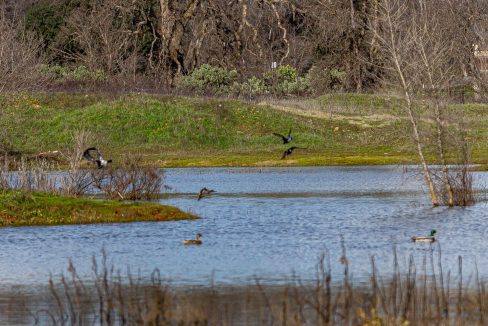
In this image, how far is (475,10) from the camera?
11181 cm

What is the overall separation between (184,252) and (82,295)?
273 inches

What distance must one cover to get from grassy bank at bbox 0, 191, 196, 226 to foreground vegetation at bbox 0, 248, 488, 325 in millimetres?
10047

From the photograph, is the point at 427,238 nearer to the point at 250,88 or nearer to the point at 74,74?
the point at 250,88

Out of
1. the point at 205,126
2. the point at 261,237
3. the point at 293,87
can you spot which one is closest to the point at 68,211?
the point at 261,237

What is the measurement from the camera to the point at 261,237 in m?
33.7

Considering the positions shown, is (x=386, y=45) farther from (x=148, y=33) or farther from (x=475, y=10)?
(x=475, y=10)

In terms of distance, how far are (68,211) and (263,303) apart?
16.2m

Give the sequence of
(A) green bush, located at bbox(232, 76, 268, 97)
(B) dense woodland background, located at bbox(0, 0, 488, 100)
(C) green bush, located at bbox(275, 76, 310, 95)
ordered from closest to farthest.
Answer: (A) green bush, located at bbox(232, 76, 268, 97) → (B) dense woodland background, located at bbox(0, 0, 488, 100) → (C) green bush, located at bbox(275, 76, 310, 95)

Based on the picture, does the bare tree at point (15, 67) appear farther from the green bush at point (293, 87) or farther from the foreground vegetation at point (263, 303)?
the foreground vegetation at point (263, 303)

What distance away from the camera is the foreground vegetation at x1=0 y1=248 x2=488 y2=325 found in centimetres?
1641

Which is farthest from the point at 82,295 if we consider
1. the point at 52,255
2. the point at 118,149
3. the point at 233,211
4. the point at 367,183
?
the point at 118,149

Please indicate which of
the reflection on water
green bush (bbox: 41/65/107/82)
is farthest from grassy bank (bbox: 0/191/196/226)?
green bush (bbox: 41/65/107/82)

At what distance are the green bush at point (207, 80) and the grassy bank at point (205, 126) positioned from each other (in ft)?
25.5

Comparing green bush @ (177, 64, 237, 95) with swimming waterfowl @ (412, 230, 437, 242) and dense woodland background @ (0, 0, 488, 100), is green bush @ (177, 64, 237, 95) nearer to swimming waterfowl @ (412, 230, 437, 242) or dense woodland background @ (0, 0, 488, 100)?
dense woodland background @ (0, 0, 488, 100)
